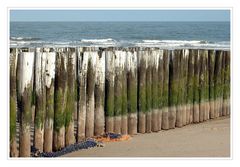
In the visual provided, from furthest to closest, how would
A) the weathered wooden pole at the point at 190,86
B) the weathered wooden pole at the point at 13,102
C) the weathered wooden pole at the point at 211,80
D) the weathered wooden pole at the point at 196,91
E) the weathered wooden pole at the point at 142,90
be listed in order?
the weathered wooden pole at the point at 211,80, the weathered wooden pole at the point at 196,91, the weathered wooden pole at the point at 190,86, the weathered wooden pole at the point at 142,90, the weathered wooden pole at the point at 13,102

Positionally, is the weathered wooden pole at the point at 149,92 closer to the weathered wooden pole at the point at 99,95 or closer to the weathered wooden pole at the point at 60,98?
the weathered wooden pole at the point at 99,95

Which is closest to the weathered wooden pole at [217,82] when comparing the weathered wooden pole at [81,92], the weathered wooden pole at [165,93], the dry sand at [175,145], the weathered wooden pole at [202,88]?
the weathered wooden pole at [202,88]

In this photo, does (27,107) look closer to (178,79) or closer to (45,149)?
(45,149)

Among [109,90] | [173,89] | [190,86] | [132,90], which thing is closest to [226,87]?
[190,86]

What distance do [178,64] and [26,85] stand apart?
3.26 metres

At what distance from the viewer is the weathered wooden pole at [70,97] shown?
7.58 m

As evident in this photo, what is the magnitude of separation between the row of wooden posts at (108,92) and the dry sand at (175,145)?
33cm

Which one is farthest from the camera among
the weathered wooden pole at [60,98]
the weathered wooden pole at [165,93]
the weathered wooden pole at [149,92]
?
the weathered wooden pole at [165,93]

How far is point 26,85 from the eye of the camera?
7.11m

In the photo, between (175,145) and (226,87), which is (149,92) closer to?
(175,145)
